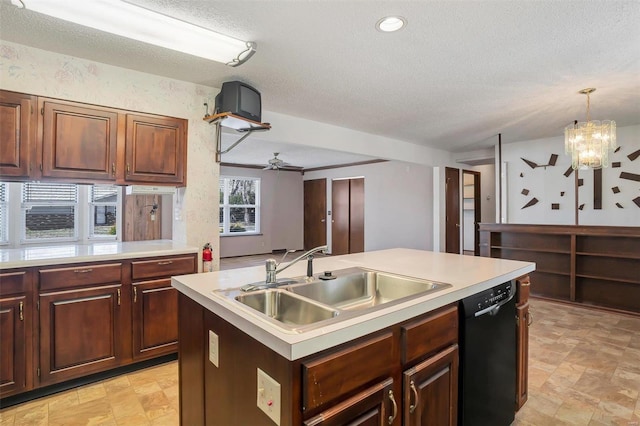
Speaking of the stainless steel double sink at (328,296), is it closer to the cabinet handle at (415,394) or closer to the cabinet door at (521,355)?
the cabinet handle at (415,394)

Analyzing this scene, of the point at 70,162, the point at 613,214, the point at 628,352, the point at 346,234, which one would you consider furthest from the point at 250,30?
the point at 346,234

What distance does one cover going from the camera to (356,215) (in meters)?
8.02

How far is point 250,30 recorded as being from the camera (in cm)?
208

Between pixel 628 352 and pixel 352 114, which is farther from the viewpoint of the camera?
pixel 352 114

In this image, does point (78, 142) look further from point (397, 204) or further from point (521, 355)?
point (397, 204)

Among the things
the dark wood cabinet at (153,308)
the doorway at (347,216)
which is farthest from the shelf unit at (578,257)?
the dark wood cabinet at (153,308)

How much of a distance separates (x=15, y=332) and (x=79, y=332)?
13.3 inches

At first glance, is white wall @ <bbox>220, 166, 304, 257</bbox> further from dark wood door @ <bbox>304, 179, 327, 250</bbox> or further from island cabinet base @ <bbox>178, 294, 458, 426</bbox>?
island cabinet base @ <bbox>178, 294, 458, 426</bbox>

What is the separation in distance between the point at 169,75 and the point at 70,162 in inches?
41.8

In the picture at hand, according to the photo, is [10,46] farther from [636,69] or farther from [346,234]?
[346,234]

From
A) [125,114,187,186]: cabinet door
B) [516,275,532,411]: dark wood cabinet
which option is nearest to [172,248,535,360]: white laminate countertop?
[516,275,532,411]: dark wood cabinet

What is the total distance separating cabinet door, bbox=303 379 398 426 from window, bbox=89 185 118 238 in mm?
4553

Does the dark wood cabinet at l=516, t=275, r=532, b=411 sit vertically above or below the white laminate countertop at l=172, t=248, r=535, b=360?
below

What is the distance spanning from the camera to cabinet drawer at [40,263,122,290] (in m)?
2.17
